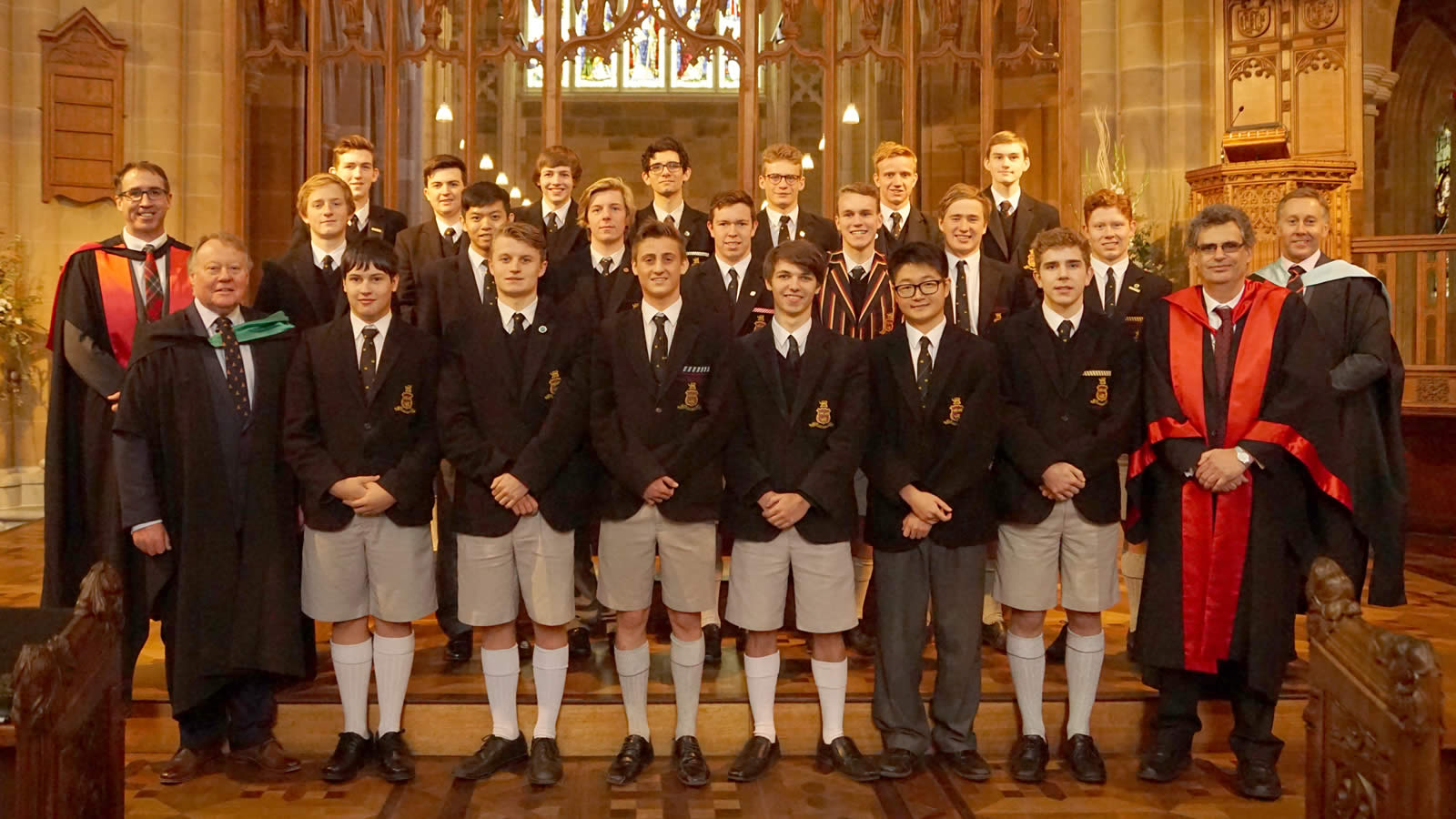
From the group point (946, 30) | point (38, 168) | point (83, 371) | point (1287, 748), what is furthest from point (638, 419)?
point (38, 168)

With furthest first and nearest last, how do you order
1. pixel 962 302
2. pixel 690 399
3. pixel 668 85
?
pixel 668 85
pixel 962 302
pixel 690 399

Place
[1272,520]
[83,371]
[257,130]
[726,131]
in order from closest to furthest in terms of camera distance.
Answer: [1272,520]
[83,371]
[257,130]
[726,131]

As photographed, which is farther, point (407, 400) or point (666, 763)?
point (666, 763)

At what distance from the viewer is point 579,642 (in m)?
4.45

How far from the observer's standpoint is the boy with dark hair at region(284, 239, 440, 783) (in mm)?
3660

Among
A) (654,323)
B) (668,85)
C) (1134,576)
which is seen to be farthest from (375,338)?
(668,85)

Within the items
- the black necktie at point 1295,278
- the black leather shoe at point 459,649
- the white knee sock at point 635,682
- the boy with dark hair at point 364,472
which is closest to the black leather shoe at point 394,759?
the boy with dark hair at point 364,472

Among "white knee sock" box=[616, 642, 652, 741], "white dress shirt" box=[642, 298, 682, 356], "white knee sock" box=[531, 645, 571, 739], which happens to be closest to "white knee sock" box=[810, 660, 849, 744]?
"white knee sock" box=[616, 642, 652, 741]

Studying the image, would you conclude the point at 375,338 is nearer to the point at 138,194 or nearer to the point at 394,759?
the point at 138,194

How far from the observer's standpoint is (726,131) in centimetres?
1769

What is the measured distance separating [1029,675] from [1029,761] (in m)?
0.25

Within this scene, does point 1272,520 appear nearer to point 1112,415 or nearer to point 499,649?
point 1112,415

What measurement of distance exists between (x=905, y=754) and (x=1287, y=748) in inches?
51.7

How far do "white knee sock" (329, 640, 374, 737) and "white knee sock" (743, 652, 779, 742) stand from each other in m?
1.16
